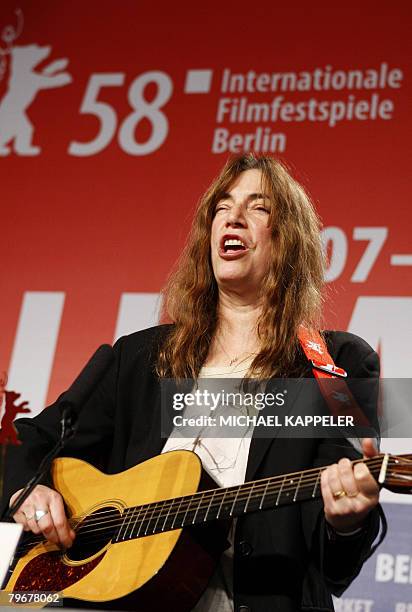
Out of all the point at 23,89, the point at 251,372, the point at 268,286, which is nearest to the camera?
the point at 251,372

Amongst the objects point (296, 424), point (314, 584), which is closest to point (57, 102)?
point (296, 424)

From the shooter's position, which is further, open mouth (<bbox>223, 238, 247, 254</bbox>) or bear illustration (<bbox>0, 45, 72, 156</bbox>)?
bear illustration (<bbox>0, 45, 72, 156</bbox>)

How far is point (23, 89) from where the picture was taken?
13.6 ft


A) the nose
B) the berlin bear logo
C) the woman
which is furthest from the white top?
the berlin bear logo

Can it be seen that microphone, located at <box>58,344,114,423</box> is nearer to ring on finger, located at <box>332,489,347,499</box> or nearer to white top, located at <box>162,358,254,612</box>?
white top, located at <box>162,358,254,612</box>

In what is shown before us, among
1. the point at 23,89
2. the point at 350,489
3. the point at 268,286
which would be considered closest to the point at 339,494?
the point at 350,489

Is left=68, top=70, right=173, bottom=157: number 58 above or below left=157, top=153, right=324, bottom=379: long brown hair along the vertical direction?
above

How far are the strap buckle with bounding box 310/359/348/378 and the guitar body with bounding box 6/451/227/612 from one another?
1.45 feet

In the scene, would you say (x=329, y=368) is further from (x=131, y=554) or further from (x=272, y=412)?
(x=131, y=554)

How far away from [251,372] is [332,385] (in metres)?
0.23

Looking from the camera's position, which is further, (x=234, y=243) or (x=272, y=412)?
(x=234, y=243)

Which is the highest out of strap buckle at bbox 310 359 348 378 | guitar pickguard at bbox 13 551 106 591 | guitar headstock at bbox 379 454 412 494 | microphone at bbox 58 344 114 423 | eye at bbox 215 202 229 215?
eye at bbox 215 202 229 215

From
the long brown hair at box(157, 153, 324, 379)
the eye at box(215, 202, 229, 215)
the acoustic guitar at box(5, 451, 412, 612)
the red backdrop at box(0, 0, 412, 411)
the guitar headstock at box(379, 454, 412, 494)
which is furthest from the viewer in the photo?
the red backdrop at box(0, 0, 412, 411)

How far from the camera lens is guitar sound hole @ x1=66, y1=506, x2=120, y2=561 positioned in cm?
230
